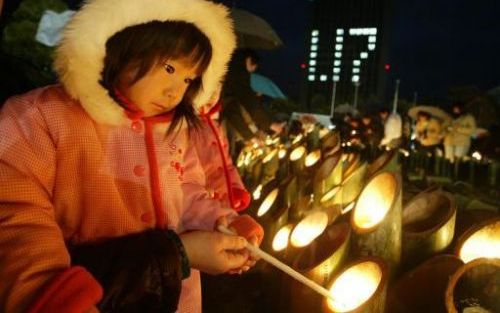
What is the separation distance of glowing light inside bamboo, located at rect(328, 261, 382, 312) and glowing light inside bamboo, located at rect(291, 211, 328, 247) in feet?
2.11

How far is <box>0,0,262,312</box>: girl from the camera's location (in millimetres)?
1018

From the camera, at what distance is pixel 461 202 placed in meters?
4.07

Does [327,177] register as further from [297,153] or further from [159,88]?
[159,88]

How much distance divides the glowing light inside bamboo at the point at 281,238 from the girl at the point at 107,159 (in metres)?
1.59

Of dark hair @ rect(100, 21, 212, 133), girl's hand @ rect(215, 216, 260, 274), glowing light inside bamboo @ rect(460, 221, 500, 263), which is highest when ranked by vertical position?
dark hair @ rect(100, 21, 212, 133)

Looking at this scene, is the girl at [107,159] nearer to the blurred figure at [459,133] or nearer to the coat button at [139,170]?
the coat button at [139,170]

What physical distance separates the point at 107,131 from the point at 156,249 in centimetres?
38

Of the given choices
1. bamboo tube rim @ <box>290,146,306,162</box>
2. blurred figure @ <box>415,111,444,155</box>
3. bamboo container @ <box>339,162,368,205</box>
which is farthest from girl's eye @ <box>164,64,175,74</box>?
blurred figure @ <box>415,111,444,155</box>

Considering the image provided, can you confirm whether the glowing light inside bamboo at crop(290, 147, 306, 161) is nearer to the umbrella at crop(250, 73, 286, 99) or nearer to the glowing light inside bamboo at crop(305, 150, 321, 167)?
the glowing light inside bamboo at crop(305, 150, 321, 167)

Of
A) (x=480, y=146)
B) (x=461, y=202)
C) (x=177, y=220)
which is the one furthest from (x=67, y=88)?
(x=480, y=146)

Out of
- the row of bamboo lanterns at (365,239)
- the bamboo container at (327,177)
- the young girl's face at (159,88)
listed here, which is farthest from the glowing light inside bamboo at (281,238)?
the young girl's face at (159,88)

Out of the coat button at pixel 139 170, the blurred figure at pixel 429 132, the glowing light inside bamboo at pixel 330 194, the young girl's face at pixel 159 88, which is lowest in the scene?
the blurred figure at pixel 429 132

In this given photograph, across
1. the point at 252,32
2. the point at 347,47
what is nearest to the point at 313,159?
the point at 252,32

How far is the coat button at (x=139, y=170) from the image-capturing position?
4.33ft
